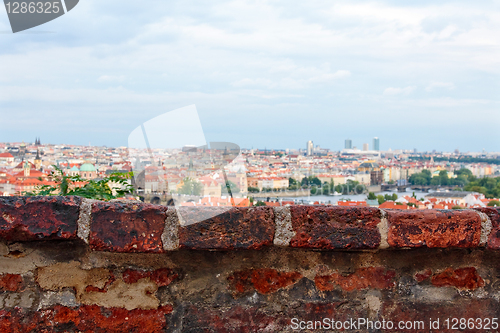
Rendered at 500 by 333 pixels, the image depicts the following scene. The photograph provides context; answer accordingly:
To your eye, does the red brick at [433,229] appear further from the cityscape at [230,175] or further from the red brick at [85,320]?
the red brick at [85,320]

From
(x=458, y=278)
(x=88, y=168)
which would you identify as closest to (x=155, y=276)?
(x=458, y=278)

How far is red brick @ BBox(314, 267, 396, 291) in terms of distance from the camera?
1.32m

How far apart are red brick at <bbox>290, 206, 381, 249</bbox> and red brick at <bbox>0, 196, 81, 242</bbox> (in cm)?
66

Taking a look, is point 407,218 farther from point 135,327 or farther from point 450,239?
point 135,327

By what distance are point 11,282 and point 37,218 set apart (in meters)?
0.26

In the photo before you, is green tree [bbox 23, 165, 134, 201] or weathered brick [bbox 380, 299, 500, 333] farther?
green tree [bbox 23, 165, 134, 201]

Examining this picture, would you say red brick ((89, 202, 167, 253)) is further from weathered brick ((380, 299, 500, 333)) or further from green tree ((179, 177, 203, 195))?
weathered brick ((380, 299, 500, 333))

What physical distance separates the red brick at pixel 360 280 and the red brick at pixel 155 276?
465 millimetres

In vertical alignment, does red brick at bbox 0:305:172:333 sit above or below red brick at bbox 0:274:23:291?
below

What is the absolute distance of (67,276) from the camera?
1.26 meters

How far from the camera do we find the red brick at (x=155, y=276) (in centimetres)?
128

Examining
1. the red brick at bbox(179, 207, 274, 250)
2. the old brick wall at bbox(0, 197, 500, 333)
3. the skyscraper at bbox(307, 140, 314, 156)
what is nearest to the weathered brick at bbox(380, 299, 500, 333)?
the old brick wall at bbox(0, 197, 500, 333)

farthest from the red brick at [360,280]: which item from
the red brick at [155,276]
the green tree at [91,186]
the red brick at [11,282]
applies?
the green tree at [91,186]

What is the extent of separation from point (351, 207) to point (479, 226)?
41 cm
